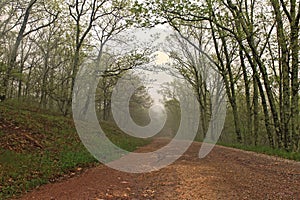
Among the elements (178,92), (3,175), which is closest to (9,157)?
(3,175)

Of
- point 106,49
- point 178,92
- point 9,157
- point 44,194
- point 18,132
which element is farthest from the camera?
point 178,92

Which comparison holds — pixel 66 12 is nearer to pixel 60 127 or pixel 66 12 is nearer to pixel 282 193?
pixel 60 127

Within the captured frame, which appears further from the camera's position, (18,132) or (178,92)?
(178,92)

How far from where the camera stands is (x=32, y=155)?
28.9 feet

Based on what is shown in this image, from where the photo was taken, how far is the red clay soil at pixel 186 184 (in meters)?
5.68

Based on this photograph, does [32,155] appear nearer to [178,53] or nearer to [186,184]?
[186,184]

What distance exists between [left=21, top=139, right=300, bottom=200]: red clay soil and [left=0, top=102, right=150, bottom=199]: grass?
54 cm

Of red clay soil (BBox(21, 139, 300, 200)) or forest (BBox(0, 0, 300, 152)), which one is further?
forest (BBox(0, 0, 300, 152))

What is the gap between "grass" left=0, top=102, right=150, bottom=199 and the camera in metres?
6.72

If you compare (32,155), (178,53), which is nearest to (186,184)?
(32,155)

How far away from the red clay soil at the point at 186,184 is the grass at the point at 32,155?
542 millimetres

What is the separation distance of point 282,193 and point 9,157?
6899 millimetres

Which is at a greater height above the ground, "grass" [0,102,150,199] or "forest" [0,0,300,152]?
"forest" [0,0,300,152]

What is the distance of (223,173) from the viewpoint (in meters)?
7.29
